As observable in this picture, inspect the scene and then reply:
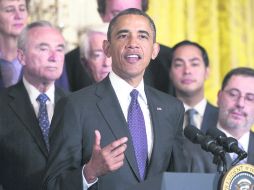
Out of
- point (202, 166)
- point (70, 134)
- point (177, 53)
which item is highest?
point (177, 53)

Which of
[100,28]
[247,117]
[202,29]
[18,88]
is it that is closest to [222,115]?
[247,117]

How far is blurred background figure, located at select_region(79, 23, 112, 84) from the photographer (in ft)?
11.3

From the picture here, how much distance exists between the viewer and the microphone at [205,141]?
2.20 meters

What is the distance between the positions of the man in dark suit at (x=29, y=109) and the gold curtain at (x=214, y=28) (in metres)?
1.64

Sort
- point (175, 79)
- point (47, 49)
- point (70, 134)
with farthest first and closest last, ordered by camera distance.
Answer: point (175, 79), point (47, 49), point (70, 134)

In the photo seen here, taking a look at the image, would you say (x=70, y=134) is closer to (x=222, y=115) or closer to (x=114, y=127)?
(x=114, y=127)

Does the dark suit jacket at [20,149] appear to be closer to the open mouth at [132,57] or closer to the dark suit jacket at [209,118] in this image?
the open mouth at [132,57]

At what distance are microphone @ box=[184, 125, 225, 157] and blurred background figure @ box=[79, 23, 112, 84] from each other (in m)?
1.20

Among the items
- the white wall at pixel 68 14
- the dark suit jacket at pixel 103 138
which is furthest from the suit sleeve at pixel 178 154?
the white wall at pixel 68 14

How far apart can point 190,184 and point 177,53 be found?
1714 mm

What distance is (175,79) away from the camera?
11.9 ft

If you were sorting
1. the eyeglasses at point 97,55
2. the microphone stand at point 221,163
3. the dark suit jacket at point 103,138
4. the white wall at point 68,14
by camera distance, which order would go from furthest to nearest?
the white wall at point 68,14 < the eyeglasses at point 97,55 < the dark suit jacket at point 103,138 < the microphone stand at point 221,163

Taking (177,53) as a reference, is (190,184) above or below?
below

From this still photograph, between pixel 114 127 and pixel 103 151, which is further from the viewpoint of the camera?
pixel 114 127
